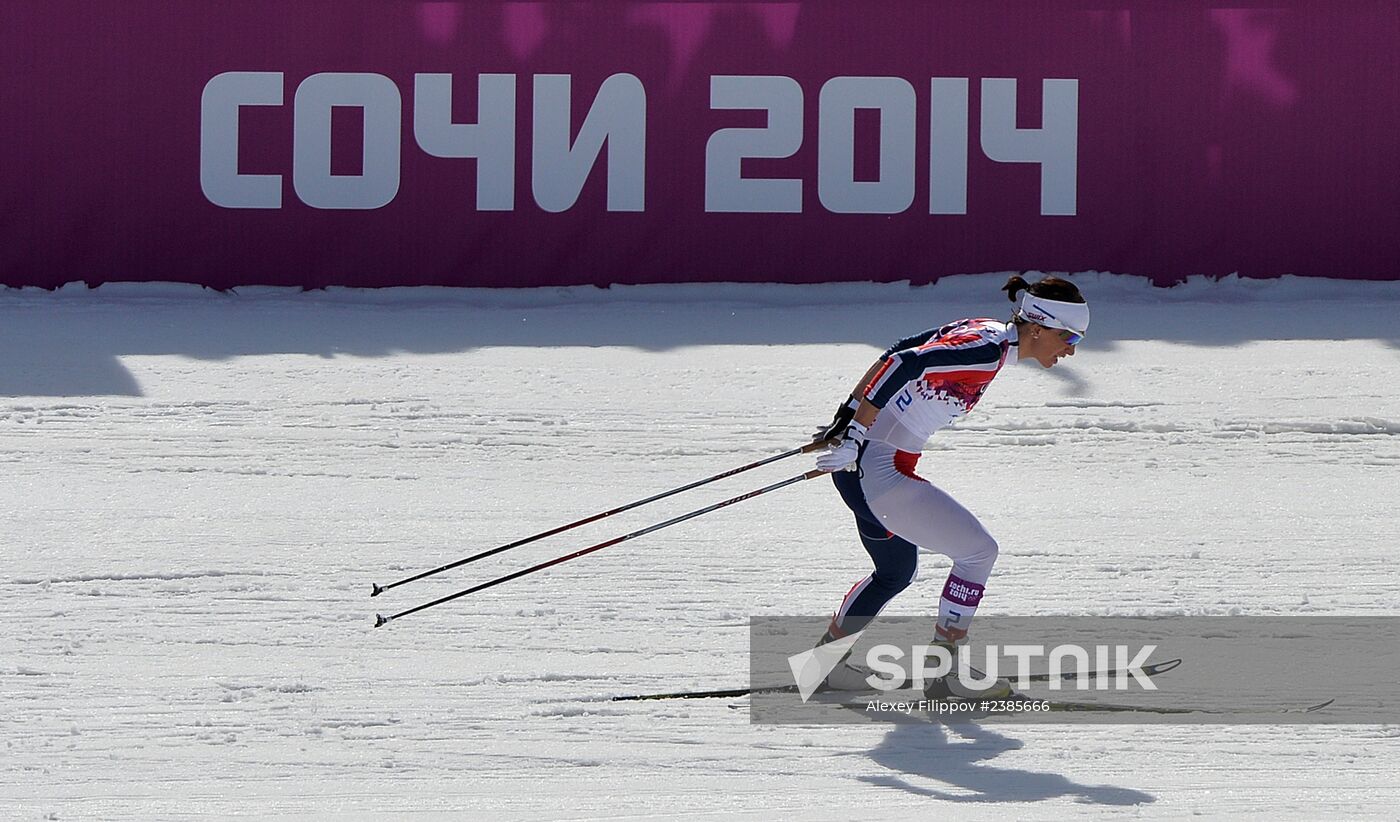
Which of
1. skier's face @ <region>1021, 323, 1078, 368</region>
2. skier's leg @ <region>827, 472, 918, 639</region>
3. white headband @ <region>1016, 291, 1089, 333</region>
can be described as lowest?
skier's leg @ <region>827, 472, 918, 639</region>

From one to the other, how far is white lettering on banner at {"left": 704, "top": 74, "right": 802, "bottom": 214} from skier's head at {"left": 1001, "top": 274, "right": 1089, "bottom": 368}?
799cm

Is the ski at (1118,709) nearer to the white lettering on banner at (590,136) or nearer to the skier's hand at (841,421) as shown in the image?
the skier's hand at (841,421)

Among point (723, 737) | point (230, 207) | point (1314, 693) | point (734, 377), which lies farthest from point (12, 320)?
point (1314, 693)

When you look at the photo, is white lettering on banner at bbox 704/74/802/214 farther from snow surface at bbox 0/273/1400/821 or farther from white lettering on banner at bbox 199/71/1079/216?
snow surface at bbox 0/273/1400/821

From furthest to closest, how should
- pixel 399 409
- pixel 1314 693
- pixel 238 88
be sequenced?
1. pixel 238 88
2. pixel 399 409
3. pixel 1314 693

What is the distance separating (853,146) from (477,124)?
118 inches

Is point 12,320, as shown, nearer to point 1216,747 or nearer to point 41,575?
point 41,575

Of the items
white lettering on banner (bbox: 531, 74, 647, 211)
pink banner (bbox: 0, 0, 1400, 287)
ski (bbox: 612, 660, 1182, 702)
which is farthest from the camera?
white lettering on banner (bbox: 531, 74, 647, 211)

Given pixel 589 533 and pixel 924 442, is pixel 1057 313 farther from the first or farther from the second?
pixel 589 533

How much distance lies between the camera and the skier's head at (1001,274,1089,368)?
5.78 metres

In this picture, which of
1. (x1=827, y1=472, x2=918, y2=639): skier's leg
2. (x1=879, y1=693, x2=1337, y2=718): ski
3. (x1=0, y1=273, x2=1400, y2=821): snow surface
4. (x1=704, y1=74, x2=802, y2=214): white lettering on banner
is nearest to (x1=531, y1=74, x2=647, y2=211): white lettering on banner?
(x1=704, y1=74, x2=802, y2=214): white lettering on banner

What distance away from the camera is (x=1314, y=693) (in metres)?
6.07

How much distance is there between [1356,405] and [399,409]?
5727mm

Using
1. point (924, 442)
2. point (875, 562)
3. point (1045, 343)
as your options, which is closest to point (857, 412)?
point (924, 442)
